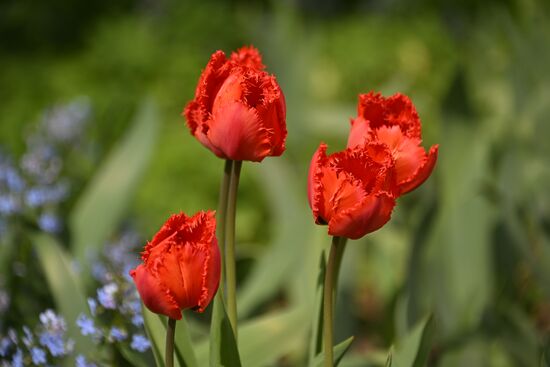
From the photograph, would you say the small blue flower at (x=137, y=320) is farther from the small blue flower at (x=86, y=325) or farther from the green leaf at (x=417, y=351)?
the green leaf at (x=417, y=351)

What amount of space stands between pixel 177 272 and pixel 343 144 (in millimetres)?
1639

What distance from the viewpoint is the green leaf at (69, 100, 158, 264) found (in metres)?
1.10

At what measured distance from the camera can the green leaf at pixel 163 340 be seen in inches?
24.7

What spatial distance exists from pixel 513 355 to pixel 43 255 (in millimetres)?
521

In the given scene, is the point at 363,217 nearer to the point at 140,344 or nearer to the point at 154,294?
the point at 154,294

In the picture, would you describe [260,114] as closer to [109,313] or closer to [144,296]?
[144,296]

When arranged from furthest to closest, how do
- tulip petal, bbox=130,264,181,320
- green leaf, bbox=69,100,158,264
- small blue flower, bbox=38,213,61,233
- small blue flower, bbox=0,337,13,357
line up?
green leaf, bbox=69,100,158,264
small blue flower, bbox=38,213,61,233
small blue flower, bbox=0,337,13,357
tulip petal, bbox=130,264,181,320

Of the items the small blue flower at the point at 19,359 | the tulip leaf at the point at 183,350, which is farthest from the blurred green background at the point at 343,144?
the small blue flower at the point at 19,359

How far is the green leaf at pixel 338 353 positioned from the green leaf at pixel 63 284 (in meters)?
0.22

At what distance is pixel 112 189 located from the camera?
114cm

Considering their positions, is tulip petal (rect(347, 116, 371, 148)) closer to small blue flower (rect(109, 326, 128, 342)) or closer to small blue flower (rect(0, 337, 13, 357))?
small blue flower (rect(109, 326, 128, 342))

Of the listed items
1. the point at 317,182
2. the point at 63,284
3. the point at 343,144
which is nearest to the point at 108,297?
the point at 63,284

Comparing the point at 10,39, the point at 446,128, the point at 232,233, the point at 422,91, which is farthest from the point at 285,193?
the point at 10,39

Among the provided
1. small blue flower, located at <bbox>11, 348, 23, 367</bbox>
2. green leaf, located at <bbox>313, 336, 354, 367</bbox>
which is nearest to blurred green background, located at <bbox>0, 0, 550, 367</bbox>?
green leaf, located at <bbox>313, 336, 354, 367</bbox>
